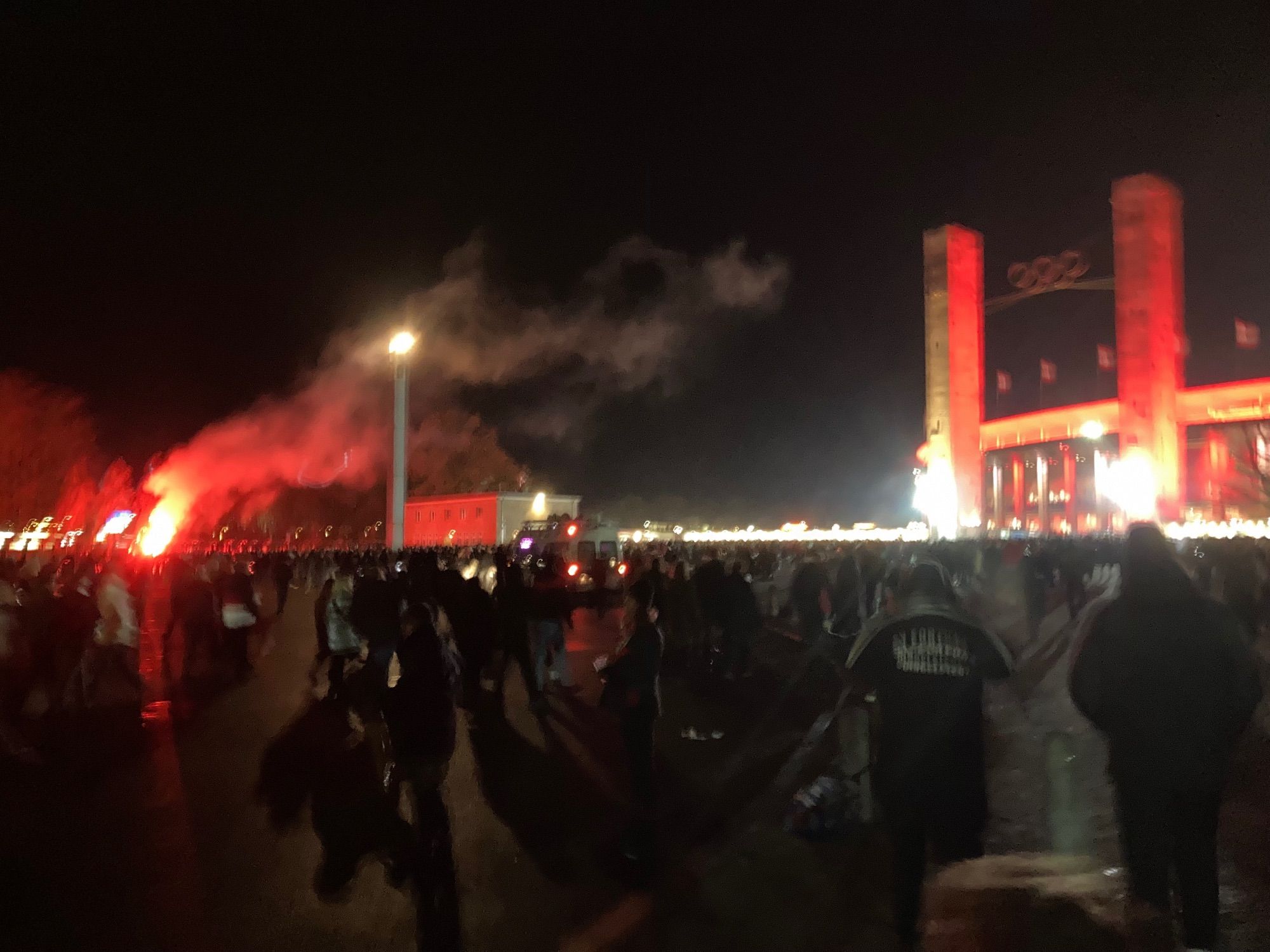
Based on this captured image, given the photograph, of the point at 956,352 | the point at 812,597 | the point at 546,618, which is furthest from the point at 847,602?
the point at 956,352

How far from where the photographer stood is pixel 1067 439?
6356 cm

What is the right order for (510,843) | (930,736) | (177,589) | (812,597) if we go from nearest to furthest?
(930,736) < (510,843) < (177,589) < (812,597)

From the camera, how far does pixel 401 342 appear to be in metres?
25.7

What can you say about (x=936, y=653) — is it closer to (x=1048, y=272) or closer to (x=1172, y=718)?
(x=1172, y=718)

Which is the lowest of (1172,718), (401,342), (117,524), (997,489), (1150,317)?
(1172,718)

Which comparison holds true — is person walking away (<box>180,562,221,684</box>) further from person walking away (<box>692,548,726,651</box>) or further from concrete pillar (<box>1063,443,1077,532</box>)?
concrete pillar (<box>1063,443,1077,532</box>)

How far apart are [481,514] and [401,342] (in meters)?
21.9

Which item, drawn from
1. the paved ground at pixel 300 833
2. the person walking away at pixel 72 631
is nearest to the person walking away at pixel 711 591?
the paved ground at pixel 300 833

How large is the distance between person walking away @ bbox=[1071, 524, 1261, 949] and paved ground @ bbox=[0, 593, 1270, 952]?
0.81m

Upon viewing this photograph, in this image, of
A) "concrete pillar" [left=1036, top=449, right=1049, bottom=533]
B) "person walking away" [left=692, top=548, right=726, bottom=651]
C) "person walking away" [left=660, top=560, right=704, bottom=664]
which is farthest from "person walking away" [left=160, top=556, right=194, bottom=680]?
"concrete pillar" [left=1036, top=449, right=1049, bottom=533]

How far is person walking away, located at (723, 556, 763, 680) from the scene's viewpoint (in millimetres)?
11234

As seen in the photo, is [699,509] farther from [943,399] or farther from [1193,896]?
[1193,896]

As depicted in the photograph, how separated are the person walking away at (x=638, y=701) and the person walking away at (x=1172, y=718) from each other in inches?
103

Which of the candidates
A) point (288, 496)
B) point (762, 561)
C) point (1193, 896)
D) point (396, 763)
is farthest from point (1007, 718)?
point (288, 496)
